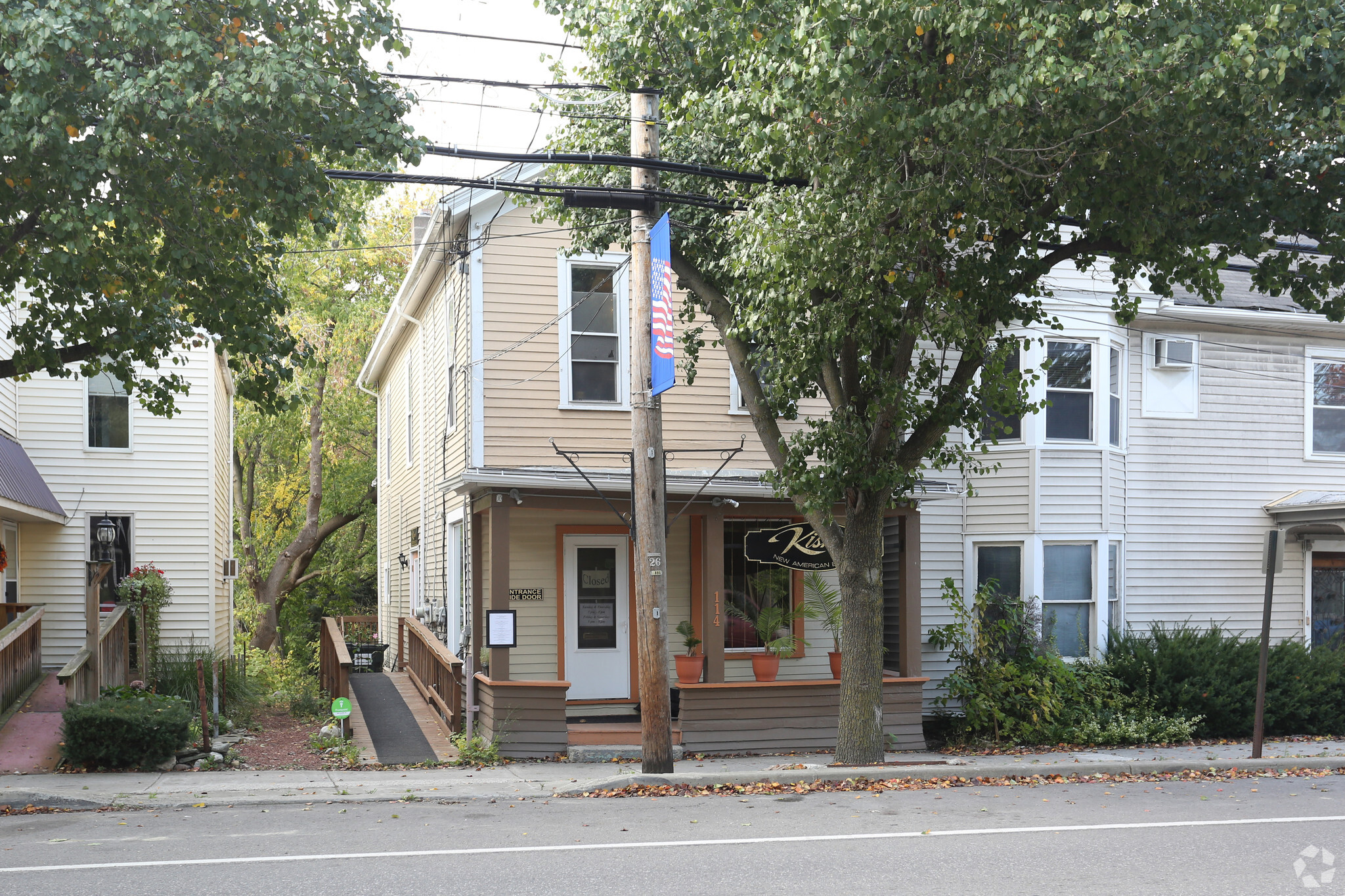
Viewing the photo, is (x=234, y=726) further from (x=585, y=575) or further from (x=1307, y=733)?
(x=1307, y=733)

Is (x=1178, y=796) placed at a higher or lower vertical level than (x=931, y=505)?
lower

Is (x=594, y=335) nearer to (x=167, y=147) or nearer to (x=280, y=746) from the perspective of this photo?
(x=280, y=746)

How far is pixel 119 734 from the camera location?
11742 mm

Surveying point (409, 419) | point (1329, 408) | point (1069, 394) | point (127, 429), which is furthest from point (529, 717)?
point (1329, 408)

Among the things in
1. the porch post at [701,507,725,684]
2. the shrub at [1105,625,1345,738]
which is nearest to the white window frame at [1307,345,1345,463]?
the shrub at [1105,625,1345,738]

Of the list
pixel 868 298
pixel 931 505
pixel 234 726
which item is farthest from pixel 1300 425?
pixel 234 726

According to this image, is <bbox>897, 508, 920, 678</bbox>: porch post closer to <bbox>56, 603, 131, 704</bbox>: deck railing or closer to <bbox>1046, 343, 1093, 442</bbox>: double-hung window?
<bbox>1046, 343, 1093, 442</bbox>: double-hung window

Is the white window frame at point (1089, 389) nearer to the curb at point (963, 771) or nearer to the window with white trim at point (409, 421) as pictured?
the curb at point (963, 771)

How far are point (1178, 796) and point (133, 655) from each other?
1411 centimetres

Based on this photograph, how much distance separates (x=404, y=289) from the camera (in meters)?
19.8

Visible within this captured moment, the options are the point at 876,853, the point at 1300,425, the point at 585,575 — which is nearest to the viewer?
the point at 876,853

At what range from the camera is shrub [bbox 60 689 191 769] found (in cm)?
1166

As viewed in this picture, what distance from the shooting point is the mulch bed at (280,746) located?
1286 centimetres

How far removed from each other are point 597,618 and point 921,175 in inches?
300
